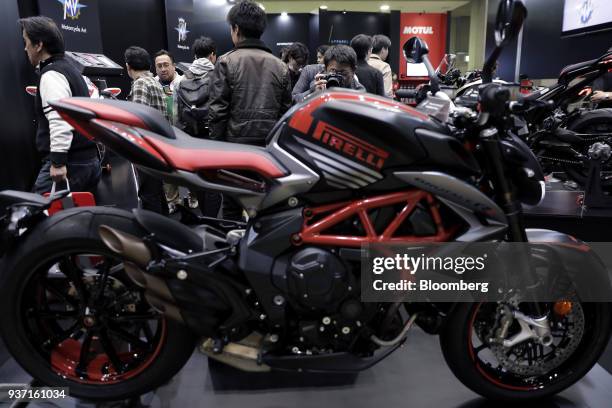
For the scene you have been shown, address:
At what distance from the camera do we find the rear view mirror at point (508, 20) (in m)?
1.33

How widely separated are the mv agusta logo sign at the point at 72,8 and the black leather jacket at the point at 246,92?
7.80ft

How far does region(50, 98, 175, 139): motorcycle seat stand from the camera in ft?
4.92

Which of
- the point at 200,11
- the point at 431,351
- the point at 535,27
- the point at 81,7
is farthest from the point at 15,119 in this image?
the point at 535,27

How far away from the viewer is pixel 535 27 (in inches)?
370

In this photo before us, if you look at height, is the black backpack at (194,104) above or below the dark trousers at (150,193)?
above

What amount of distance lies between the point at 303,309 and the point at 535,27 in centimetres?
988

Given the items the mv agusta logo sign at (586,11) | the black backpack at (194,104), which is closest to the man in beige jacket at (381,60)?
the black backpack at (194,104)

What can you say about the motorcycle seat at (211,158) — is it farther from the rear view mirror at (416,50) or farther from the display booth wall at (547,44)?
the display booth wall at (547,44)

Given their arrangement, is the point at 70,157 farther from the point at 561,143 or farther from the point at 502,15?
the point at 561,143

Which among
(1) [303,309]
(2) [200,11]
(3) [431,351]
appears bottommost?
(3) [431,351]

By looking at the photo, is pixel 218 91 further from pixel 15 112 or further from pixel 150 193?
pixel 15 112

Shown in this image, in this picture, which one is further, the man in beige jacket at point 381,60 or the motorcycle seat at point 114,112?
the man in beige jacket at point 381,60

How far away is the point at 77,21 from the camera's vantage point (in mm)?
4656

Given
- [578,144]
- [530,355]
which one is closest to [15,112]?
[530,355]
